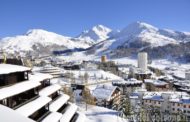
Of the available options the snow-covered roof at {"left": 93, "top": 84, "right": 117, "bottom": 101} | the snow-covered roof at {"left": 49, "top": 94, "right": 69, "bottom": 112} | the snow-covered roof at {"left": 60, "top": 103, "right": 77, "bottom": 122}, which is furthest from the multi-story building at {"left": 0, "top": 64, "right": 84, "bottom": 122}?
the snow-covered roof at {"left": 93, "top": 84, "right": 117, "bottom": 101}

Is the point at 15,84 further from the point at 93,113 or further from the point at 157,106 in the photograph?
the point at 157,106

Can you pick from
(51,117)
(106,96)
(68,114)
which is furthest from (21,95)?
(106,96)

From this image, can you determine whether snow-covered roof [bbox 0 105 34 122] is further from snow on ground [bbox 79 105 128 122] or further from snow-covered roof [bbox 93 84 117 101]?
snow-covered roof [bbox 93 84 117 101]

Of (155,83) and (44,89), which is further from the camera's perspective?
(155,83)

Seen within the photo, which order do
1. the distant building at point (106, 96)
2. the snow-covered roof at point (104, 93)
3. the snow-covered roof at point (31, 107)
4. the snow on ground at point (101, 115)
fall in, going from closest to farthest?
the snow-covered roof at point (31, 107)
the snow on ground at point (101, 115)
the distant building at point (106, 96)
the snow-covered roof at point (104, 93)

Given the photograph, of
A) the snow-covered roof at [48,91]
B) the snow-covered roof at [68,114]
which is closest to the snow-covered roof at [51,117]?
the snow-covered roof at [48,91]

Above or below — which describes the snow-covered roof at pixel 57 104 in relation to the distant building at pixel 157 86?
above

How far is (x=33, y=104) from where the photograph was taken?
94.0 feet

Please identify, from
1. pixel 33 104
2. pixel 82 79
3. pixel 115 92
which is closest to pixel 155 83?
pixel 82 79

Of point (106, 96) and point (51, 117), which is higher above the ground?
point (51, 117)

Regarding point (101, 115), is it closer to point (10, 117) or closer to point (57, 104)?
point (57, 104)

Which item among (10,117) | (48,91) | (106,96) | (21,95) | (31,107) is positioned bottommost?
(106,96)

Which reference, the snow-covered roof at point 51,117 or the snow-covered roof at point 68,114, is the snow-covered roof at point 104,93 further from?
the snow-covered roof at point 51,117

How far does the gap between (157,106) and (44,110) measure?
76.8 meters
